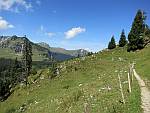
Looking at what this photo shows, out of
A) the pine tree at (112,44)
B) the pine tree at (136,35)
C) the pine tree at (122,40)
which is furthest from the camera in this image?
the pine tree at (112,44)

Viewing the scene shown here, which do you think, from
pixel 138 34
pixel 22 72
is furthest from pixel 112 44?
pixel 22 72

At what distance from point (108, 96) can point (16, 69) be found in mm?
129125

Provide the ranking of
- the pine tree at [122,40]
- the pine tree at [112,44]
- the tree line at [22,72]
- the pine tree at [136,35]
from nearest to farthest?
the pine tree at [136,35] < the pine tree at [122,40] < the pine tree at [112,44] < the tree line at [22,72]

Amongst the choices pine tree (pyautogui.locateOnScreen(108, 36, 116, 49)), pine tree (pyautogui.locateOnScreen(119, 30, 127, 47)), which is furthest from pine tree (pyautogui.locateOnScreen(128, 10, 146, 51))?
pine tree (pyautogui.locateOnScreen(108, 36, 116, 49))

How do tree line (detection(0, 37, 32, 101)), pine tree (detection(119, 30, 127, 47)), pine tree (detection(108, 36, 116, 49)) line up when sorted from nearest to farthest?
pine tree (detection(119, 30, 127, 47)) → pine tree (detection(108, 36, 116, 49)) → tree line (detection(0, 37, 32, 101))

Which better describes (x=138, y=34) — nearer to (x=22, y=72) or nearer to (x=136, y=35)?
(x=136, y=35)

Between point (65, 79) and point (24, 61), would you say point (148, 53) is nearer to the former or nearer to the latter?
point (65, 79)

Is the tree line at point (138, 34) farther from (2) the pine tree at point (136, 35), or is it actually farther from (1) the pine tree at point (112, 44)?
(1) the pine tree at point (112, 44)

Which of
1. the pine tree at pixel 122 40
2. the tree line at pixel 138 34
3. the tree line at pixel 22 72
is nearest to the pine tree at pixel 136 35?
the tree line at pixel 138 34

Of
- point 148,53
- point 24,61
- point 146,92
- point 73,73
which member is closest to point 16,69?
point 24,61

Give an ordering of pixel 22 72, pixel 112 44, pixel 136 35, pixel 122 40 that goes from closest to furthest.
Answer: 1. pixel 136 35
2. pixel 122 40
3. pixel 112 44
4. pixel 22 72

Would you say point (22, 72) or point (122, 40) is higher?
point (122, 40)

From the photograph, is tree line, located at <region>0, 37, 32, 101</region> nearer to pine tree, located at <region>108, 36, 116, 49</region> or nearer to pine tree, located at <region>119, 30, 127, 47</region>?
pine tree, located at <region>108, 36, 116, 49</region>

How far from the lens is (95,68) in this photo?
279 feet
